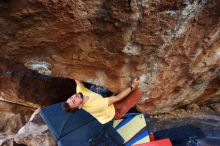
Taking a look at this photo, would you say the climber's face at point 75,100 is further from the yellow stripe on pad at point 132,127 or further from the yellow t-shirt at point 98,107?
the yellow stripe on pad at point 132,127

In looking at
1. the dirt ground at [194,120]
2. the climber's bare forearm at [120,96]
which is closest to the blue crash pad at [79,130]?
the climber's bare forearm at [120,96]

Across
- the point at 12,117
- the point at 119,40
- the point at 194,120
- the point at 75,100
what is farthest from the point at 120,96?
the point at 12,117

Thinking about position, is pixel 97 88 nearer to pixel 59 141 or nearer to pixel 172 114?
pixel 59 141

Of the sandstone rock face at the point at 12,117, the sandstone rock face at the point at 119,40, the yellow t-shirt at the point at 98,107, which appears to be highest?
the sandstone rock face at the point at 119,40

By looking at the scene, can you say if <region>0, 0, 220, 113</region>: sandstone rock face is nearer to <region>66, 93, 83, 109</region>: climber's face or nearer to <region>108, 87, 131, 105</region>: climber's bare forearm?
<region>108, 87, 131, 105</region>: climber's bare forearm

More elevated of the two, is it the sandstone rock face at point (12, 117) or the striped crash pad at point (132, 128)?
the striped crash pad at point (132, 128)

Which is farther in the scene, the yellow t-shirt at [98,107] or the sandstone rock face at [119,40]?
the yellow t-shirt at [98,107]

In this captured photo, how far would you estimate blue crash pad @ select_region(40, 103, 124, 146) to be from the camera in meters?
3.10

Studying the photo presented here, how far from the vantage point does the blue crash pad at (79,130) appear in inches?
122

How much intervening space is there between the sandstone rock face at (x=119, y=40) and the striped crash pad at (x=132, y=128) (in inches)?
14.8

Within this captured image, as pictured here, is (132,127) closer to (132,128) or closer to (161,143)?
(132,128)

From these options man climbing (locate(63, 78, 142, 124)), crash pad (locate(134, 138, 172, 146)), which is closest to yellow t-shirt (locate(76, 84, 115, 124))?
man climbing (locate(63, 78, 142, 124))

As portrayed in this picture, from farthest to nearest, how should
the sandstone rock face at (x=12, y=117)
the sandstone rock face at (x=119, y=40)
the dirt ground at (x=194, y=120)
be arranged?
the sandstone rock face at (x=12, y=117) < the dirt ground at (x=194, y=120) < the sandstone rock face at (x=119, y=40)

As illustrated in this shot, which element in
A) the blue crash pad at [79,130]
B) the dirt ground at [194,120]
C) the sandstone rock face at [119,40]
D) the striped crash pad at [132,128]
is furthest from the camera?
the dirt ground at [194,120]
